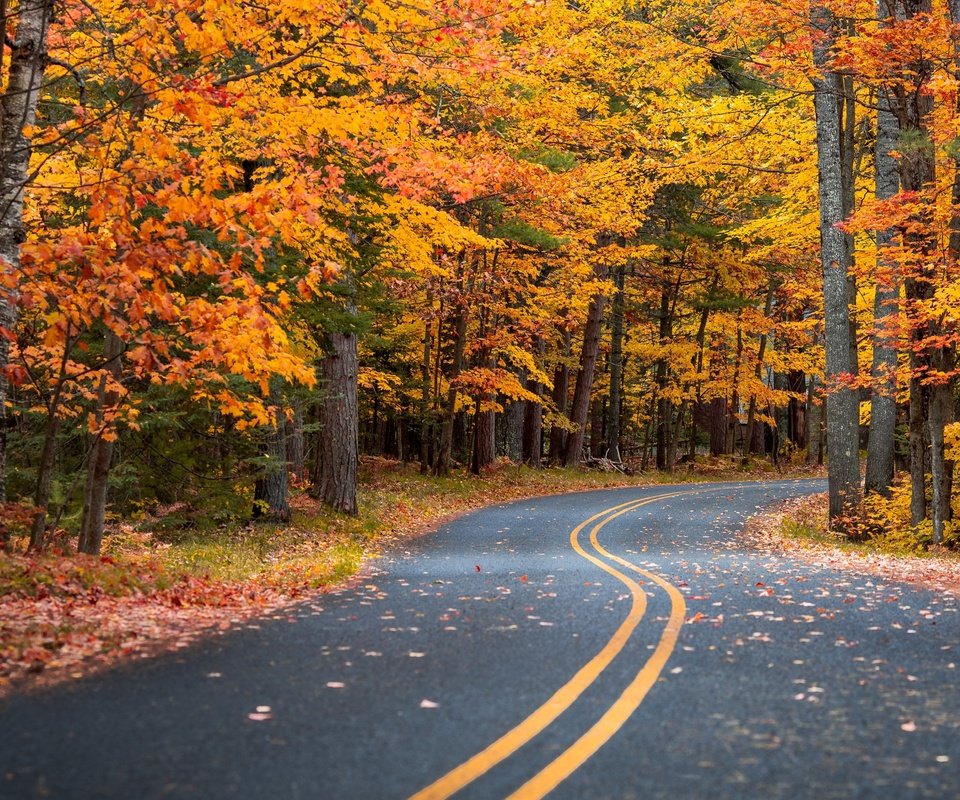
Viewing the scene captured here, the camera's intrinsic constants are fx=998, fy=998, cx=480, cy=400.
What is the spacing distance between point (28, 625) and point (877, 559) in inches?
475

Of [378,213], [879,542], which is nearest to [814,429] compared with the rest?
[879,542]

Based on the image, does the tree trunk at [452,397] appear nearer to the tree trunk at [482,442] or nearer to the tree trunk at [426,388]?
the tree trunk at [426,388]

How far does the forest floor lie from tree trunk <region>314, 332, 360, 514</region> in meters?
0.51

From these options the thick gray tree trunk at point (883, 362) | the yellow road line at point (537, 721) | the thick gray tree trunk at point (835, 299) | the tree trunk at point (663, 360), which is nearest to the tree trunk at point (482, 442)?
the tree trunk at point (663, 360)

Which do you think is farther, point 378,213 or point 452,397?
point 452,397

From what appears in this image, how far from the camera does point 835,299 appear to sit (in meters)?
19.0

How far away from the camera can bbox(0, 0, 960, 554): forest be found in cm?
949

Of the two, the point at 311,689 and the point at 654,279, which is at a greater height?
the point at 654,279

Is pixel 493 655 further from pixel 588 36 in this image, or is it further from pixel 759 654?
pixel 588 36

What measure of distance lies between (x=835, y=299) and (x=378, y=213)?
8802 millimetres

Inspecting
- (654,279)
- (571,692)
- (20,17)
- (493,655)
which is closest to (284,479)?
(20,17)

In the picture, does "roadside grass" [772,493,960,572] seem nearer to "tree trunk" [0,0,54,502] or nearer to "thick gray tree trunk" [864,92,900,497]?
"thick gray tree trunk" [864,92,900,497]

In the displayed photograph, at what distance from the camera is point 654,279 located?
41219mm

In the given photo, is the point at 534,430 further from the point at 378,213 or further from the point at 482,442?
the point at 378,213
